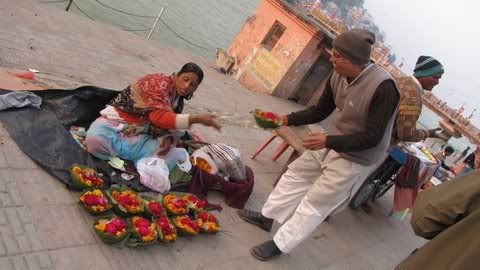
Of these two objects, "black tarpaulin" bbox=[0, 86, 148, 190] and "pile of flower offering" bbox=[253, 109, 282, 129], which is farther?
"pile of flower offering" bbox=[253, 109, 282, 129]

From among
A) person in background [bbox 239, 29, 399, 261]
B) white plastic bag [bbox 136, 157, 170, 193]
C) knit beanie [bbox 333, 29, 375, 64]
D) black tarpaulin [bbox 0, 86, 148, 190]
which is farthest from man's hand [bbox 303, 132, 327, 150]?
black tarpaulin [bbox 0, 86, 148, 190]

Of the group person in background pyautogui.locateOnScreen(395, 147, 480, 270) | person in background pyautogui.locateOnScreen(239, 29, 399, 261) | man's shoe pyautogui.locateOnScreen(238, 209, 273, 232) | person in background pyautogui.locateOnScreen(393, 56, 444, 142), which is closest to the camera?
person in background pyautogui.locateOnScreen(395, 147, 480, 270)

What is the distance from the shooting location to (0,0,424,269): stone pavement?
2996 millimetres

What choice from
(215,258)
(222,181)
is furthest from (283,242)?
(222,181)

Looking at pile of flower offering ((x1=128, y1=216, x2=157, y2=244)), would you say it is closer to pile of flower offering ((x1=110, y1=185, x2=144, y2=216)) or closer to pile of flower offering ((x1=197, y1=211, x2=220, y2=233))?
pile of flower offering ((x1=110, y1=185, x2=144, y2=216))

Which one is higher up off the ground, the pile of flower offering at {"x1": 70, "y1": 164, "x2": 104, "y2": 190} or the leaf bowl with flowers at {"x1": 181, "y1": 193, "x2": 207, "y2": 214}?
the leaf bowl with flowers at {"x1": 181, "y1": 193, "x2": 207, "y2": 214}

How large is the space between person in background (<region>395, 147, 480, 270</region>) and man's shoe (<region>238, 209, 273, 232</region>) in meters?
2.08

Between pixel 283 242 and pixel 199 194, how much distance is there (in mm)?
1103

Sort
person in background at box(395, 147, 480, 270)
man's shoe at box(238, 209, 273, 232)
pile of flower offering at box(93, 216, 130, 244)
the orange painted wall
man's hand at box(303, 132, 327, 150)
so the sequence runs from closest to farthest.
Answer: person in background at box(395, 147, 480, 270) < pile of flower offering at box(93, 216, 130, 244) < man's hand at box(303, 132, 327, 150) < man's shoe at box(238, 209, 273, 232) < the orange painted wall

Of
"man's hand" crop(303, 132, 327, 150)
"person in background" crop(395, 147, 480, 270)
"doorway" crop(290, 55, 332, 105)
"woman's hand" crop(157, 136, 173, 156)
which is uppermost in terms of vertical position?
"person in background" crop(395, 147, 480, 270)

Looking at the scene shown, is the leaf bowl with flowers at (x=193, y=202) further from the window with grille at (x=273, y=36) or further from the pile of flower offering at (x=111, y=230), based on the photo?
the window with grille at (x=273, y=36)

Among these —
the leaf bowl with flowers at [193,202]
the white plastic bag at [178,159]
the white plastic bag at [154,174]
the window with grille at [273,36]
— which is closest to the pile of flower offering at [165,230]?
the leaf bowl with flowers at [193,202]

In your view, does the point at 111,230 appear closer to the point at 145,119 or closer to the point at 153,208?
the point at 153,208

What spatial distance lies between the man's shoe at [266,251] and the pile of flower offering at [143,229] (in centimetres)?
106
